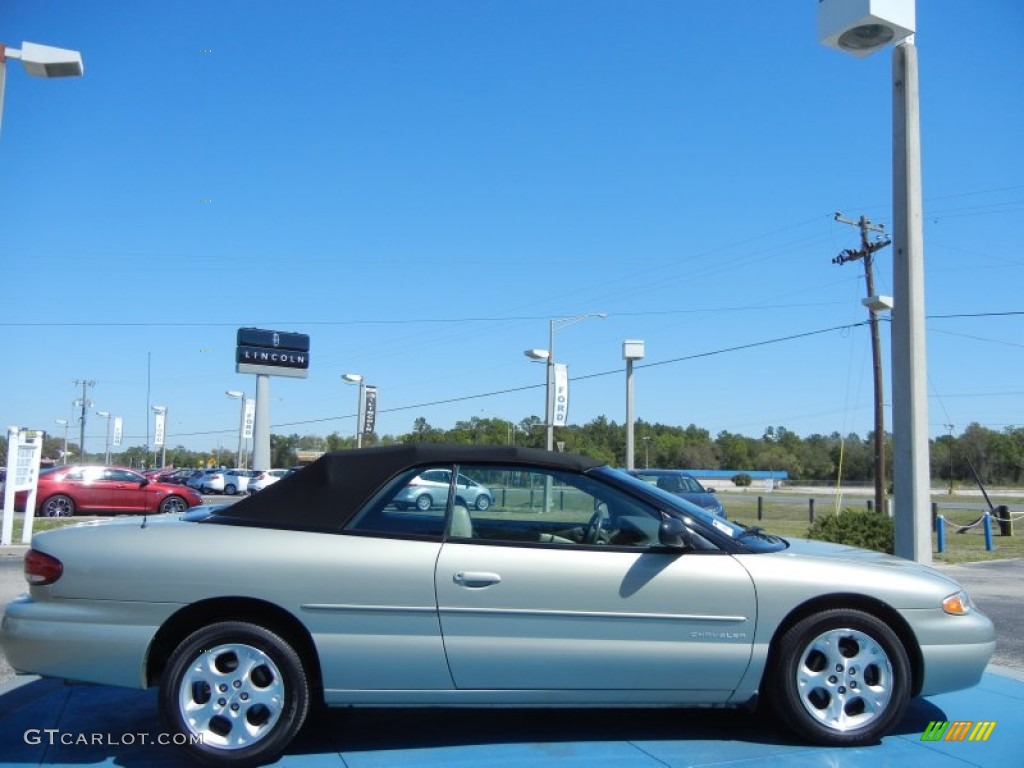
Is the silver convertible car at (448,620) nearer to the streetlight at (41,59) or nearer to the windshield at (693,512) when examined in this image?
the windshield at (693,512)

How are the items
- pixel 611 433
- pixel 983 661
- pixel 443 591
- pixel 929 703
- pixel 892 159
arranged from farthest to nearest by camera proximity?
pixel 611 433
pixel 892 159
pixel 929 703
pixel 983 661
pixel 443 591

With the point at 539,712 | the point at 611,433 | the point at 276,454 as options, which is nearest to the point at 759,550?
the point at 539,712

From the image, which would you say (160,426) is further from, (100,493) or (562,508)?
(562,508)

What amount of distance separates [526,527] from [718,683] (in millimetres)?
1254

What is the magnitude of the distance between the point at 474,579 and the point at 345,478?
0.87 meters

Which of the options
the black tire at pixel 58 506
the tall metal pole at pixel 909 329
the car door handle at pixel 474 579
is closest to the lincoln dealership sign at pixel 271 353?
the black tire at pixel 58 506

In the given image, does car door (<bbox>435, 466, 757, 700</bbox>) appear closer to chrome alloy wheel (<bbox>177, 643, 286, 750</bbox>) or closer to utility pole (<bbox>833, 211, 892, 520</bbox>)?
chrome alloy wheel (<bbox>177, 643, 286, 750</bbox>)

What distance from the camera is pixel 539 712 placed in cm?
478

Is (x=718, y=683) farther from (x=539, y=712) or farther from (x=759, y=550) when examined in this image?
(x=539, y=712)

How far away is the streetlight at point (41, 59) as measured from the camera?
9.27 m

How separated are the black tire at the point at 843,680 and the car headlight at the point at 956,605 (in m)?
0.33

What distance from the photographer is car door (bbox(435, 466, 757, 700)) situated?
397 centimetres

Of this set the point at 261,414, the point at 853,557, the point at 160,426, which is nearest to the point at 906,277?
the point at 853,557

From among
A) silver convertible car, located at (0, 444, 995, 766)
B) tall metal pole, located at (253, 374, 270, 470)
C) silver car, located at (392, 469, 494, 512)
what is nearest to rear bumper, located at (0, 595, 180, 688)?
silver convertible car, located at (0, 444, 995, 766)
